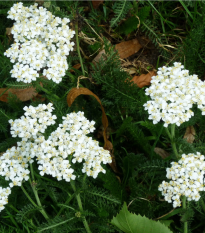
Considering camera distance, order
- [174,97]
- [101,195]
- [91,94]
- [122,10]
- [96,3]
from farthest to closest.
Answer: [96,3] → [122,10] → [91,94] → [101,195] → [174,97]

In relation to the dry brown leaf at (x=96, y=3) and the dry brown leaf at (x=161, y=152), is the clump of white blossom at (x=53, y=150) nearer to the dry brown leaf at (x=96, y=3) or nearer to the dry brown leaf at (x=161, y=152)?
the dry brown leaf at (x=161, y=152)

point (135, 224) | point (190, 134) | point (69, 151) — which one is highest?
point (69, 151)

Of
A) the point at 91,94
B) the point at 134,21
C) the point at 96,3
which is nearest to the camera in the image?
the point at 91,94

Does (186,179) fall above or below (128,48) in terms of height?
below

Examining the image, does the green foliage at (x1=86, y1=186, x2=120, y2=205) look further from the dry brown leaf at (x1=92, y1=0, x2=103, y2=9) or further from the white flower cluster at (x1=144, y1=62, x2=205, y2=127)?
the dry brown leaf at (x1=92, y1=0, x2=103, y2=9)

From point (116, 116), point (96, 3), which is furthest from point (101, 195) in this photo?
point (96, 3)

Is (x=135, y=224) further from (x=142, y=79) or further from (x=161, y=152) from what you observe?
(x=142, y=79)
